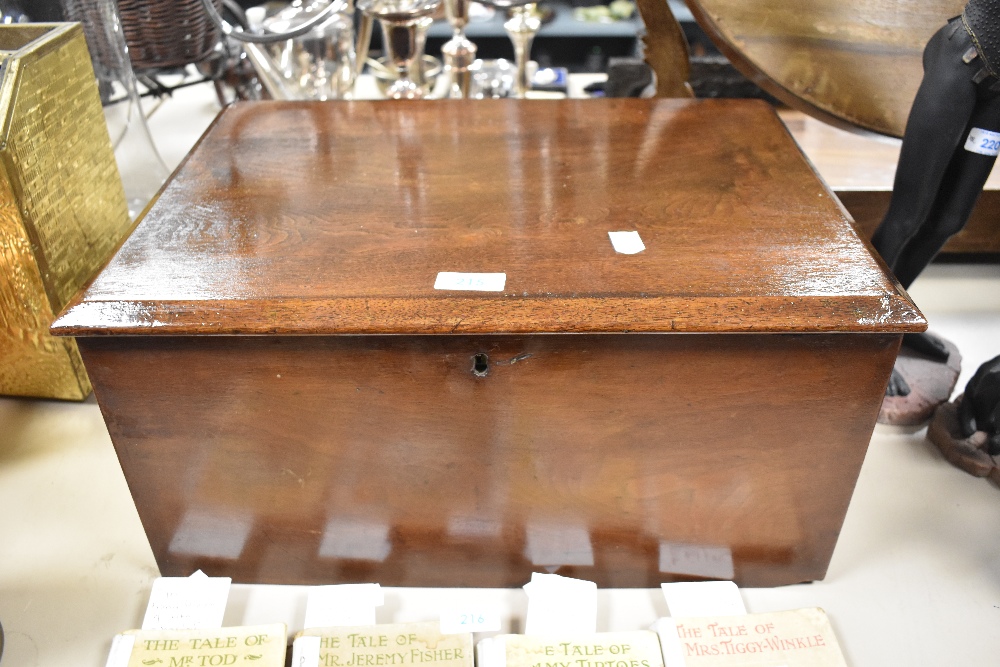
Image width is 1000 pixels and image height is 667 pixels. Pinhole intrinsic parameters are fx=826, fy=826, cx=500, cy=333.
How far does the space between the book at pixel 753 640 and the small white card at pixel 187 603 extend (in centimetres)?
54

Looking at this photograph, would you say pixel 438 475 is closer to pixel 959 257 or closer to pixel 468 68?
pixel 468 68

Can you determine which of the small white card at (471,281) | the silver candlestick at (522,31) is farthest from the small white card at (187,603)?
the silver candlestick at (522,31)

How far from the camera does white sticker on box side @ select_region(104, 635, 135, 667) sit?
94cm

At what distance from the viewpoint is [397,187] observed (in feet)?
3.61

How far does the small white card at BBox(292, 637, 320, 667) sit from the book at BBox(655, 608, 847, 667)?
40 cm

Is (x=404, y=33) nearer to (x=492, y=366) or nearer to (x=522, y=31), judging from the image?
(x=522, y=31)

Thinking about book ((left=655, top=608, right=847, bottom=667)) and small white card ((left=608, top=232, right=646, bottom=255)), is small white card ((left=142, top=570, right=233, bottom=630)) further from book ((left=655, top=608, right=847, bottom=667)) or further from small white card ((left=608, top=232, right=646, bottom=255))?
small white card ((left=608, top=232, right=646, bottom=255))

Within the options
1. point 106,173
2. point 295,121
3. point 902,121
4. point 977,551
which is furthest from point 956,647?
point 106,173

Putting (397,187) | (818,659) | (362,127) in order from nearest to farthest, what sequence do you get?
1. (818,659)
2. (397,187)
3. (362,127)

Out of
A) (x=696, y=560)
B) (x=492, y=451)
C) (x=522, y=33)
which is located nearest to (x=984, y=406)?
(x=696, y=560)

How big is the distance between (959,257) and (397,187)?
1.31 metres

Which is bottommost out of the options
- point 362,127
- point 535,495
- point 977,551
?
point 977,551

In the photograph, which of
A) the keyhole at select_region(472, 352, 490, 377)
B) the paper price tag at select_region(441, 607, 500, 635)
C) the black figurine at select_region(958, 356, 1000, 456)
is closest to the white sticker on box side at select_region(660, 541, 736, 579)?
the paper price tag at select_region(441, 607, 500, 635)

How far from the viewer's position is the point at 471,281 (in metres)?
0.91
